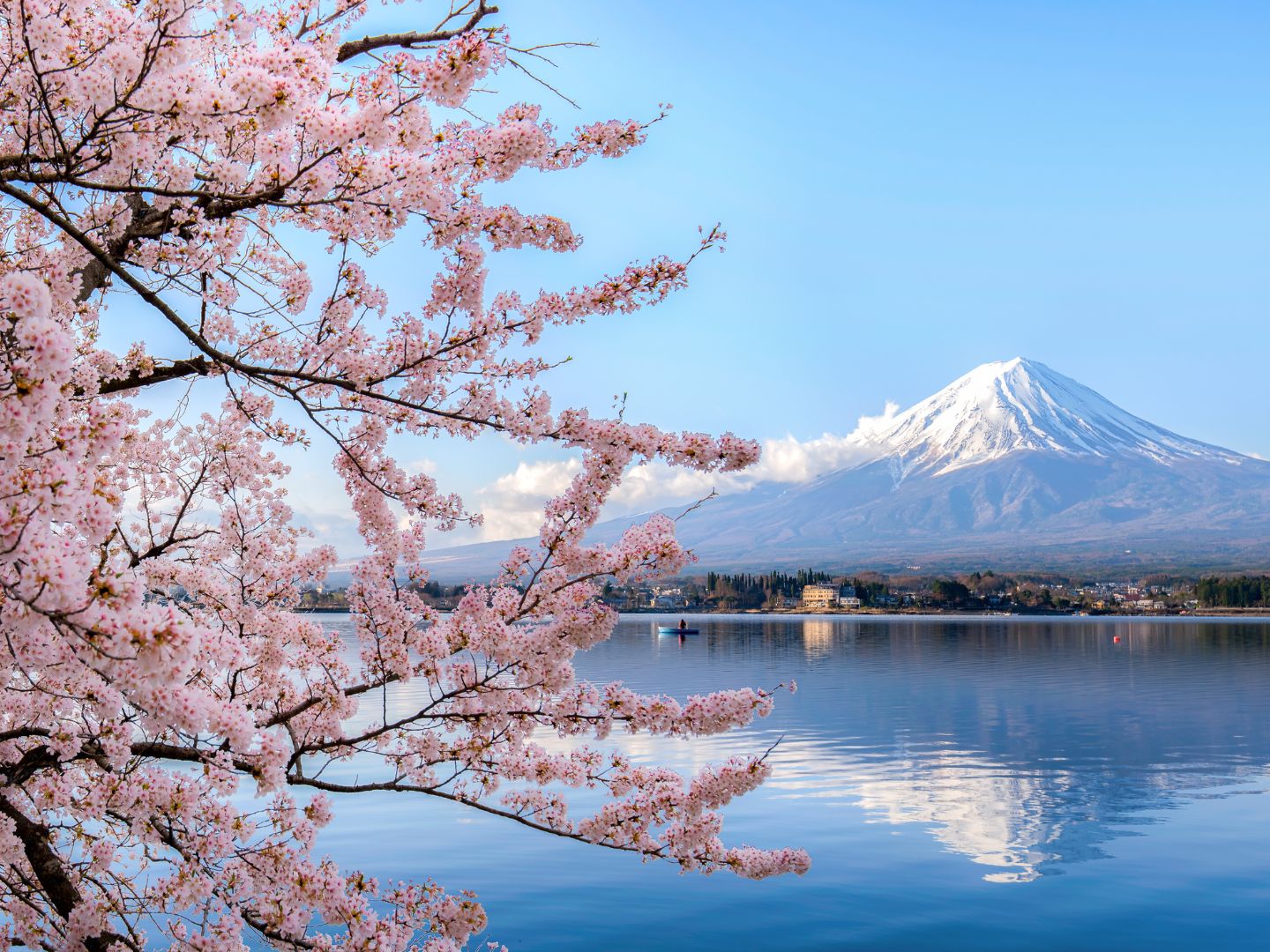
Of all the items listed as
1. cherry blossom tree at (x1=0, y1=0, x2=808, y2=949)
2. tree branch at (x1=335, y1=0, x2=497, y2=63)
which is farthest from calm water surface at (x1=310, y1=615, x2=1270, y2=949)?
tree branch at (x1=335, y1=0, x2=497, y2=63)

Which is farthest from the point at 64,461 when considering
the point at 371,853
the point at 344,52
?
the point at 371,853

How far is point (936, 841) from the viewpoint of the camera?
24484mm

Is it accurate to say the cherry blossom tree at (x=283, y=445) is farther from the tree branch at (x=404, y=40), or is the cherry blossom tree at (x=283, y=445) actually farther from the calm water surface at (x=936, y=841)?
the calm water surface at (x=936, y=841)

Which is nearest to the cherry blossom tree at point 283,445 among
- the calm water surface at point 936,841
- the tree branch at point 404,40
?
the tree branch at point 404,40

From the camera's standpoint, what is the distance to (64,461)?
3.53m

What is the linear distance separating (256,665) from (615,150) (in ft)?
13.4

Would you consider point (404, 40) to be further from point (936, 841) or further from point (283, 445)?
point (936, 841)

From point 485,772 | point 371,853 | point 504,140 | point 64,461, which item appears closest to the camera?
point 64,461

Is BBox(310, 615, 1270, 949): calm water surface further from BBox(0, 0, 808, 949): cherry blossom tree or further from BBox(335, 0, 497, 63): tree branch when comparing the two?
BBox(335, 0, 497, 63): tree branch

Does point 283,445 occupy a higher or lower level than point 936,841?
higher

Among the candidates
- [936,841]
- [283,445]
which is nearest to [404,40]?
[283,445]

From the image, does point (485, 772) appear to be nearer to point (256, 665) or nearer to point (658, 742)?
point (256, 665)

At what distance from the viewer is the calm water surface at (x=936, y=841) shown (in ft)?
60.5

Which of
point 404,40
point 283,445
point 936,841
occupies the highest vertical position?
point 404,40
